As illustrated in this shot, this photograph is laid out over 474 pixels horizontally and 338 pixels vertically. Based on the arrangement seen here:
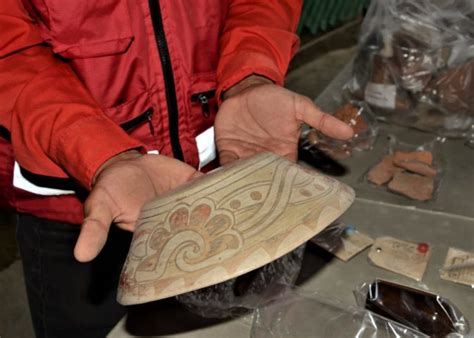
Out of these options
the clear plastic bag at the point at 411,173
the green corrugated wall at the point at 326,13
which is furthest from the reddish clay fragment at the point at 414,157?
the green corrugated wall at the point at 326,13

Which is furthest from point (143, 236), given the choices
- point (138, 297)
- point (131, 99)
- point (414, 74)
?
point (414, 74)

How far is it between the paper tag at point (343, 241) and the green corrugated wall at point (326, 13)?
1899 millimetres

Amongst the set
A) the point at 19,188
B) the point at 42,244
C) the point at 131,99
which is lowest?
the point at 42,244

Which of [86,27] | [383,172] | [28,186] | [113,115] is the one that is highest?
[86,27]

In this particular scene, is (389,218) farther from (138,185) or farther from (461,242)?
(138,185)

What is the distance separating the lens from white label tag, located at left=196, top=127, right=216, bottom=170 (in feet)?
3.00

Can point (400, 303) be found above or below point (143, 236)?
below

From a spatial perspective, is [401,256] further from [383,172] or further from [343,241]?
[383,172]

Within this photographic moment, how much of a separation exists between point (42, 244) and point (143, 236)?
1.36 ft

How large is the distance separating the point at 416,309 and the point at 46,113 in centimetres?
51

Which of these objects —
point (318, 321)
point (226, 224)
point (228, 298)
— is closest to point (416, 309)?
point (318, 321)

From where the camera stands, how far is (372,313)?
2.61 ft

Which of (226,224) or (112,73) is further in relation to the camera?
(112,73)

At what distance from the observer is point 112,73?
2.70 feet
